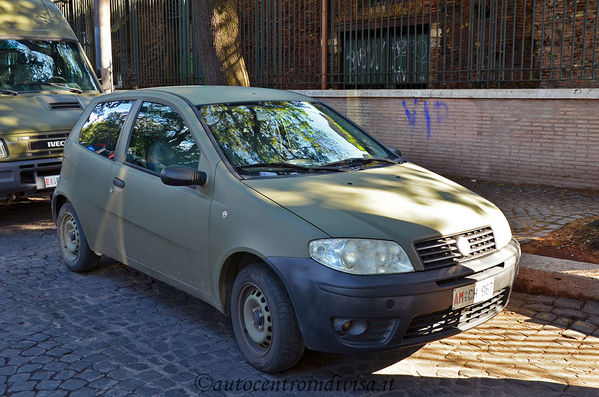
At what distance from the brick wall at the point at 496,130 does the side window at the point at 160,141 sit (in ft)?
21.8

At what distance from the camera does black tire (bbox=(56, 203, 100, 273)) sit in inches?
231

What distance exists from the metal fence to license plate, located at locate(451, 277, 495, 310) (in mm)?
6498

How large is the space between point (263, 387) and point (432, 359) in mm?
1146

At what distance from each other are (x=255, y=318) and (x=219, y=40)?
6.66 meters

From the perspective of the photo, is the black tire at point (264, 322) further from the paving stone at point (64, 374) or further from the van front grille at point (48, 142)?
the van front grille at point (48, 142)

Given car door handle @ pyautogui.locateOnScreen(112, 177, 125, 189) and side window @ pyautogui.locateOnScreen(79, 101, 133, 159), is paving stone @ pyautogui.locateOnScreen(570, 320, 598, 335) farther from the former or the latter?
side window @ pyautogui.locateOnScreen(79, 101, 133, 159)

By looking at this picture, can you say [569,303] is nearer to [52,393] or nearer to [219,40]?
[52,393]

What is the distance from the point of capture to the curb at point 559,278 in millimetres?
5230

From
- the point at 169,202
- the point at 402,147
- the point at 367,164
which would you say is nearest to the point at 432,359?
the point at 367,164

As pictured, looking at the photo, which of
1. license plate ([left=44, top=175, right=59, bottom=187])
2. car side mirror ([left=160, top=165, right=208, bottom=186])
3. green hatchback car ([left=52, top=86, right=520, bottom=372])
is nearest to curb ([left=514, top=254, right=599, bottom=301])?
green hatchback car ([left=52, top=86, right=520, bottom=372])

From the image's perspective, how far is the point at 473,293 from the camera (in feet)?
12.4

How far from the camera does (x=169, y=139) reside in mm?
4789

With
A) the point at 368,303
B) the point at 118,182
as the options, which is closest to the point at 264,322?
the point at 368,303

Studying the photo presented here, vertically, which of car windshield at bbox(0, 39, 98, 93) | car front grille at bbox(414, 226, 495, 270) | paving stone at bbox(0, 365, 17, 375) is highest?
car windshield at bbox(0, 39, 98, 93)
